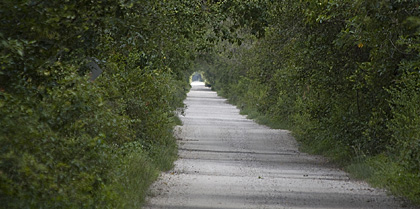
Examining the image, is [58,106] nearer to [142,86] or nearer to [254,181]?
[254,181]

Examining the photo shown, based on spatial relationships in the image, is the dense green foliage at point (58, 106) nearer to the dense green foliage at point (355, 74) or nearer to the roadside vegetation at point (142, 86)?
the roadside vegetation at point (142, 86)

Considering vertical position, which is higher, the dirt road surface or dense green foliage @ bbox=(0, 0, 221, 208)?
dense green foliage @ bbox=(0, 0, 221, 208)

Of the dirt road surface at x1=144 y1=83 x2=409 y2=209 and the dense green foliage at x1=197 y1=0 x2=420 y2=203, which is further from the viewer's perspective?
the dense green foliage at x1=197 y1=0 x2=420 y2=203

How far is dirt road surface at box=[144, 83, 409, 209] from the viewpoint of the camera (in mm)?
11523

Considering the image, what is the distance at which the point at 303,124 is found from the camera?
24.0 m

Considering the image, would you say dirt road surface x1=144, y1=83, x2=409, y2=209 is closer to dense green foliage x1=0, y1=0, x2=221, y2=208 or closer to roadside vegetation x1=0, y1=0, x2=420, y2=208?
roadside vegetation x1=0, y1=0, x2=420, y2=208

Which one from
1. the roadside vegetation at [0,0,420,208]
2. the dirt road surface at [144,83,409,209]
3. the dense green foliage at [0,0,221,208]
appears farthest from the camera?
the dirt road surface at [144,83,409,209]

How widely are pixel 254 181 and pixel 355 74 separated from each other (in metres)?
4.00

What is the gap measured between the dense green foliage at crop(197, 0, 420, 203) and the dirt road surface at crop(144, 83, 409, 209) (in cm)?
71

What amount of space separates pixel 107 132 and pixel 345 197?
5.05 meters

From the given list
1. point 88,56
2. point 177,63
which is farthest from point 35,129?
point 177,63

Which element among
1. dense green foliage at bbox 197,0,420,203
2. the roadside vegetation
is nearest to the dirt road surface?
the roadside vegetation

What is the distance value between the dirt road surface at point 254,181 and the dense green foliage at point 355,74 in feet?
2.32

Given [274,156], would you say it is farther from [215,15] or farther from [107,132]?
[107,132]
